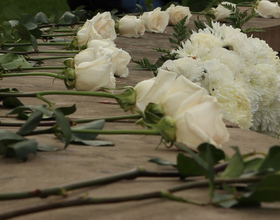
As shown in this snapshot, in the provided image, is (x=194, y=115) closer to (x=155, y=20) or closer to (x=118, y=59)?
(x=118, y=59)

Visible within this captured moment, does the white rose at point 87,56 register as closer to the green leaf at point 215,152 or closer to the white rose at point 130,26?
the green leaf at point 215,152

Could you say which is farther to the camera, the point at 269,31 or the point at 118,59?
the point at 269,31

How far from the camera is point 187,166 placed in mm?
800

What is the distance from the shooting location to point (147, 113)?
99 cm

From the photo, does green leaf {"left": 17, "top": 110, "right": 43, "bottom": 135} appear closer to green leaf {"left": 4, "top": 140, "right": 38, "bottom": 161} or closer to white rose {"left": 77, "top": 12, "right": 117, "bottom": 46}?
green leaf {"left": 4, "top": 140, "right": 38, "bottom": 161}

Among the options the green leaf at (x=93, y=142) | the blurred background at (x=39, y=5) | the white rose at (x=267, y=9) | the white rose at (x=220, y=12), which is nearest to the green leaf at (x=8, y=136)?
the green leaf at (x=93, y=142)

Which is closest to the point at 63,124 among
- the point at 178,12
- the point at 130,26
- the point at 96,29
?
the point at 96,29

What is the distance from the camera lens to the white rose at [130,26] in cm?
276

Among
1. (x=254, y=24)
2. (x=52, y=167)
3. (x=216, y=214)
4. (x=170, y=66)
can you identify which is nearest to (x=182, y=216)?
(x=216, y=214)

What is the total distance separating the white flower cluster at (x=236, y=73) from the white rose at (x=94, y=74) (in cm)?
39

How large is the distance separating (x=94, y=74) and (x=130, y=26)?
58.1 inches

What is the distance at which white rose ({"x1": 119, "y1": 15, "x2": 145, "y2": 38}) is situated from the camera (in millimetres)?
2756

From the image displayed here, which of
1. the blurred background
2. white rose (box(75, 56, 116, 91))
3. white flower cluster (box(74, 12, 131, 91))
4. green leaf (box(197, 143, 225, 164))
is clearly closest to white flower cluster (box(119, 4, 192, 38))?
white flower cluster (box(74, 12, 131, 91))

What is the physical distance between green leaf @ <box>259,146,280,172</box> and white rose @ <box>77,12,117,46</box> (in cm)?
117
